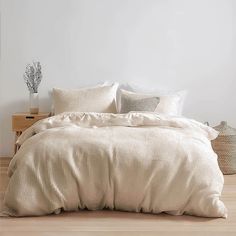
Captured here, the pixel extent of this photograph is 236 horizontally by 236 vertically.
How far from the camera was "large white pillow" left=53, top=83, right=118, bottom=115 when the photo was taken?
482 centimetres

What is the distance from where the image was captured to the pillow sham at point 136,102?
4547 millimetres

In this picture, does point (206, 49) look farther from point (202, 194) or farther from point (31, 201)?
point (31, 201)

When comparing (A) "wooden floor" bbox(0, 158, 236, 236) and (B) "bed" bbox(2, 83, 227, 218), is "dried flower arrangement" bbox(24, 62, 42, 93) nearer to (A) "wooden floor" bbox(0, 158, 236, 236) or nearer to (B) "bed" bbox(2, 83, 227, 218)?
(B) "bed" bbox(2, 83, 227, 218)

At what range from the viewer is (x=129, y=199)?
10.2 feet

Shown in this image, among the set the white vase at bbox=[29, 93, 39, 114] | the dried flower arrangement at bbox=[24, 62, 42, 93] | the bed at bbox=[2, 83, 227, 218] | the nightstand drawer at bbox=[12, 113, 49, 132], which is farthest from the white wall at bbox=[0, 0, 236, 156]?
the bed at bbox=[2, 83, 227, 218]

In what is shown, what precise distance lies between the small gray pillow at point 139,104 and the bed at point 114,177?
133cm

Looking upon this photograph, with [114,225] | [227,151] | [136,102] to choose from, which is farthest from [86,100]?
[114,225]

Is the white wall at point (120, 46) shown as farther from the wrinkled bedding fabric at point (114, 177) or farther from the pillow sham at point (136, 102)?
the wrinkled bedding fabric at point (114, 177)

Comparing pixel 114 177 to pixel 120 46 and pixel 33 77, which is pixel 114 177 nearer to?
pixel 33 77

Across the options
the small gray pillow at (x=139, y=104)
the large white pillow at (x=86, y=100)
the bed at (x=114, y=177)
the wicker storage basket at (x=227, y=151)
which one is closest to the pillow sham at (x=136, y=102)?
the small gray pillow at (x=139, y=104)

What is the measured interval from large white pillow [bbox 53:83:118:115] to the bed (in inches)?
63.3

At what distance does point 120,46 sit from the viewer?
541cm

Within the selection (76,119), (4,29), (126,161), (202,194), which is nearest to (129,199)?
(126,161)

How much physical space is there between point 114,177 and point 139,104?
163 cm
